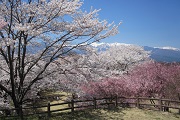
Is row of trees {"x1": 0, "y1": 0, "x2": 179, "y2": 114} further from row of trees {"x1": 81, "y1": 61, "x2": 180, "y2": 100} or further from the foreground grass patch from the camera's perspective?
row of trees {"x1": 81, "y1": 61, "x2": 180, "y2": 100}

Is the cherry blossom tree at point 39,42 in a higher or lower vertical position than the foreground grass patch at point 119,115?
higher

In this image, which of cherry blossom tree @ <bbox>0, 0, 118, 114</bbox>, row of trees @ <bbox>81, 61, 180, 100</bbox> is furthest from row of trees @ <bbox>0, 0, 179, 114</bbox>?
row of trees @ <bbox>81, 61, 180, 100</bbox>

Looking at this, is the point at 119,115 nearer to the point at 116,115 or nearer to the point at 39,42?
the point at 116,115

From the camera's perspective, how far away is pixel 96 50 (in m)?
15.3

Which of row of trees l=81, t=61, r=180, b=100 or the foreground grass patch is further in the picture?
row of trees l=81, t=61, r=180, b=100

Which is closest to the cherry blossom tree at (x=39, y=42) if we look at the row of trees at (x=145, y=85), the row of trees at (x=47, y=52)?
the row of trees at (x=47, y=52)

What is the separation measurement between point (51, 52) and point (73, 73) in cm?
205

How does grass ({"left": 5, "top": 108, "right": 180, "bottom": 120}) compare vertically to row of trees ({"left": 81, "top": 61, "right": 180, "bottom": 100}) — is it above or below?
below

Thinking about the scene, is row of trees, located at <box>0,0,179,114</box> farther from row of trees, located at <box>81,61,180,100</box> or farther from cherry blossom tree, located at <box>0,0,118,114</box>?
row of trees, located at <box>81,61,180,100</box>

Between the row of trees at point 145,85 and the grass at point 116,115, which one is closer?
the grass at point 116,115

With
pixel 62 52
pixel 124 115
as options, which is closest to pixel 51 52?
pixel 62 52

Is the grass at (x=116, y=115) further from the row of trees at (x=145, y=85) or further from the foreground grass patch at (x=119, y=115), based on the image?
the row of trees at (x=145, y=85)

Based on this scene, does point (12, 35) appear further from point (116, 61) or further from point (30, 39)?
point (116, 61)

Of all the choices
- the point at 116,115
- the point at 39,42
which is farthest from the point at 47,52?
the point at 116,115
